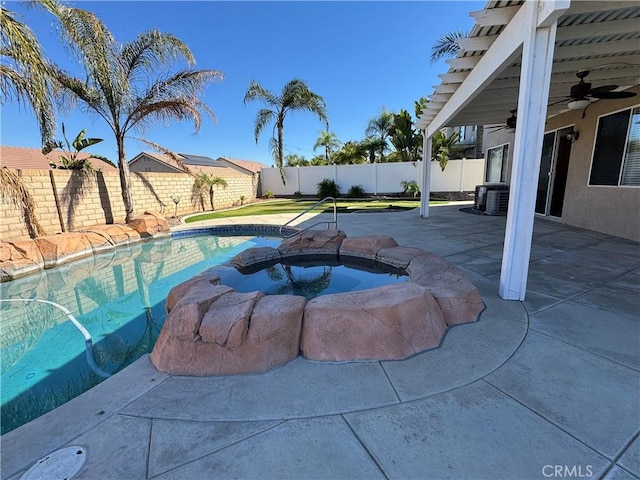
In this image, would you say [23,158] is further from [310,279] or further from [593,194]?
[593,194]

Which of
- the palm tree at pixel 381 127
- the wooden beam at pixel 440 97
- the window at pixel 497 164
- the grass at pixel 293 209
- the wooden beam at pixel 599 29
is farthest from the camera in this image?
the palm tree at pixel 381 127

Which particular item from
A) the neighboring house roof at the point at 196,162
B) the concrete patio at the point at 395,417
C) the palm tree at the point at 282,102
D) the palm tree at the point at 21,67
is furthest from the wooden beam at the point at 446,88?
the neighboring house roof at the point at 196,162

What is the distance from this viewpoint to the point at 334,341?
2.28 metres

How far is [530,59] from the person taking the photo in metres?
2.58

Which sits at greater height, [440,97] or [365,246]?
[440,97]

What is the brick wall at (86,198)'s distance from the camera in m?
7.29

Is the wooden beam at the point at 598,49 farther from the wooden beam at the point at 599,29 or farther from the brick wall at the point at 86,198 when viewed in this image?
the brick wall at the point at 86,198

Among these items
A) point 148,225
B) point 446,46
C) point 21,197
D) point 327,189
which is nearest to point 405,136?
point 446,46

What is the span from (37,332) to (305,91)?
15436mm

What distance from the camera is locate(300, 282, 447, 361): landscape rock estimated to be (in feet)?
7.38

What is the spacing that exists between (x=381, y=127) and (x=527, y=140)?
61.2 ft

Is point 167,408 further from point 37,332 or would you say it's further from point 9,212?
point 9,212

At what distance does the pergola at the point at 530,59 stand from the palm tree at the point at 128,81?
770 centimetres

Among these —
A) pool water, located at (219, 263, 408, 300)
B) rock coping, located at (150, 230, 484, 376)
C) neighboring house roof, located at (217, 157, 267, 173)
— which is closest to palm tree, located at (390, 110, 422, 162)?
pool water, located at (219, 263, 408, 300)
